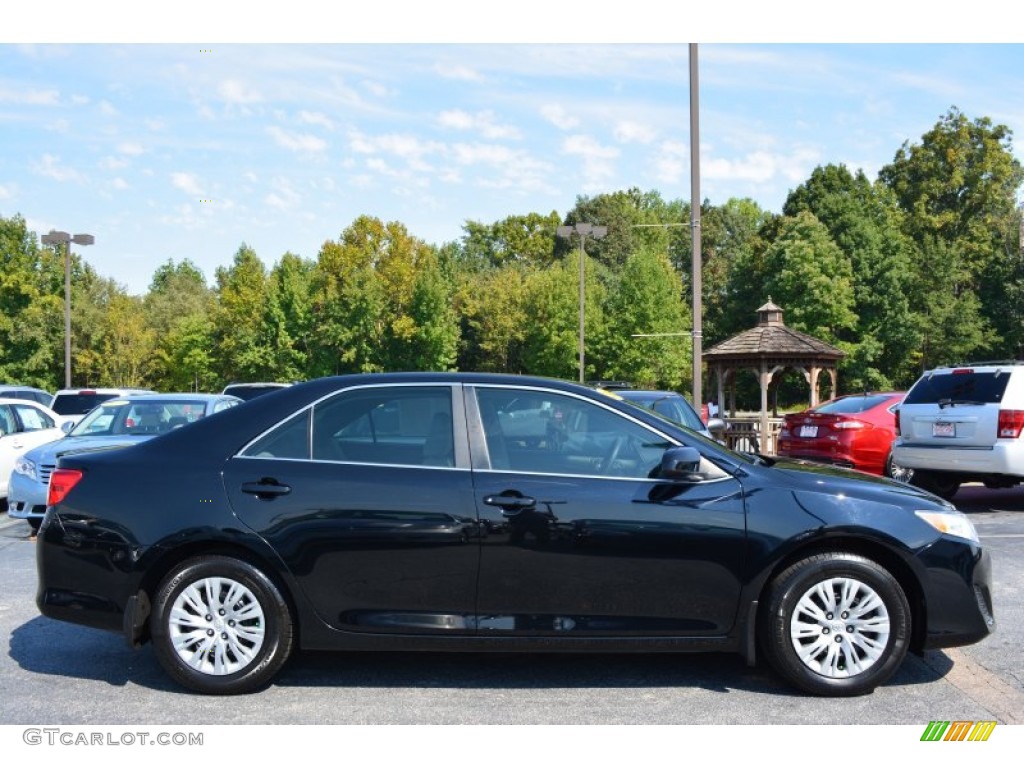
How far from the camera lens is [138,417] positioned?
11664mm

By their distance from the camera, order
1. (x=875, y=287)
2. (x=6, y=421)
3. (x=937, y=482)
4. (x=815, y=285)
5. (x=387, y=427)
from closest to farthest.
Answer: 1. (x=387, y=427)
2. (x=937, y=482)
3. (x=6, y=421)
4. (x=815, y=285)
5. (x=875, y=287)

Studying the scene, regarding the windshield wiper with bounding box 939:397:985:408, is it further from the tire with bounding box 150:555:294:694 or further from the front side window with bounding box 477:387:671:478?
the tire with bounding box 150:555:294:694

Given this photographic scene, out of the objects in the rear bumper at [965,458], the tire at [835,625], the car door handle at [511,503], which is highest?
the car door handle at [511,503]

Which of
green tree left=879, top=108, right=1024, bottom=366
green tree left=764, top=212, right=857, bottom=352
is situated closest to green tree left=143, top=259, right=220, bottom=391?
green tree left=764, top=212, right=857, bottom=352

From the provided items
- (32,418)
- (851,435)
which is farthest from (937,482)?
(32,418)

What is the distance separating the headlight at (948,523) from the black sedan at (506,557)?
0.01 meters

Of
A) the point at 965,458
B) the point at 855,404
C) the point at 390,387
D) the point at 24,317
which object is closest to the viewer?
the point at 390,387

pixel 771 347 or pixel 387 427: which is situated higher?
pixel 771 347

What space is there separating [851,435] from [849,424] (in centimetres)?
18

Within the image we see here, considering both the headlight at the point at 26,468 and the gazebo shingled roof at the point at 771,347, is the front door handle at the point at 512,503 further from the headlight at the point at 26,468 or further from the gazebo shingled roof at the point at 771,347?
the gazebo shingled roof at the point at 771,347

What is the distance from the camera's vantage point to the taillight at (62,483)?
17.6 ft

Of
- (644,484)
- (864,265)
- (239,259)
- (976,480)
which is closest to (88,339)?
(239,259)

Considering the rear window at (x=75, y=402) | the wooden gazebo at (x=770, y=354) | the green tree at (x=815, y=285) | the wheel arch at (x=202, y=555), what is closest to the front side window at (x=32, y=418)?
the rear window at (x=75, y=402)

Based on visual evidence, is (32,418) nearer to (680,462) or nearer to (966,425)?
(680,462)
